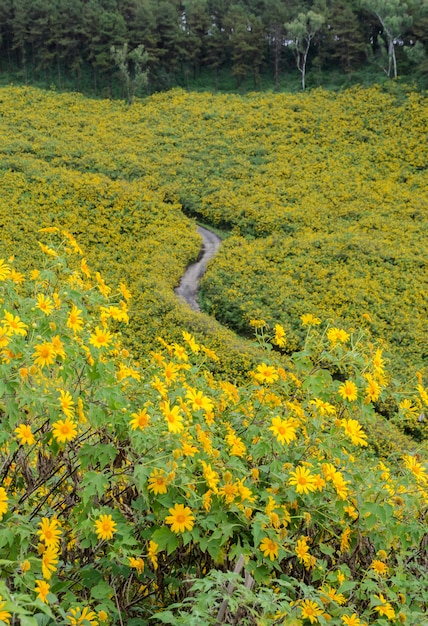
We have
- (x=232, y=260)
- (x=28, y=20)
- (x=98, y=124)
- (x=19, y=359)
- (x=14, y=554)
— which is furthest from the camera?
(x=28, y=20)

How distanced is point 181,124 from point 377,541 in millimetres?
33874

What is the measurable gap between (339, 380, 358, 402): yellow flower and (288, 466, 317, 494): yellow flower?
0.49 m

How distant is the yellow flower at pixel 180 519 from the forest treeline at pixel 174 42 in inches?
1504

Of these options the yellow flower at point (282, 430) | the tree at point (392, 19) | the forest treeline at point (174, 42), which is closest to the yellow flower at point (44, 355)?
the yellow flower at point (282, 430)

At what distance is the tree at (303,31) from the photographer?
36625mm

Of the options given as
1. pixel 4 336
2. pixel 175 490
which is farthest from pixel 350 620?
pixel 4 336

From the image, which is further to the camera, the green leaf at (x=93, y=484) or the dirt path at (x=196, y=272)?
the dirt path at (x=196, y=272)

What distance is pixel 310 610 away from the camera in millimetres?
2176

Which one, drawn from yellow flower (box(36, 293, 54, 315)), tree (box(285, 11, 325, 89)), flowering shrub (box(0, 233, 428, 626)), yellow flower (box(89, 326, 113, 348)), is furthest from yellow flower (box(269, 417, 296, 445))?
tree (box(285, 11, 325, 89))

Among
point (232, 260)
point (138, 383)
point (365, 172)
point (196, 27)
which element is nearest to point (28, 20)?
point (196, 27)

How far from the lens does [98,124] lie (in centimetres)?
3362

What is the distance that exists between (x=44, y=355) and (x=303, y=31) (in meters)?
40.1

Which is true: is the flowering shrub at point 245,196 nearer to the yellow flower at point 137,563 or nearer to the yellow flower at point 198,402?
the yellow flower at point 198,402

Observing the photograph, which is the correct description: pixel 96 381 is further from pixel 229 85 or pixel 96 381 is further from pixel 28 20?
pixel 28 20
